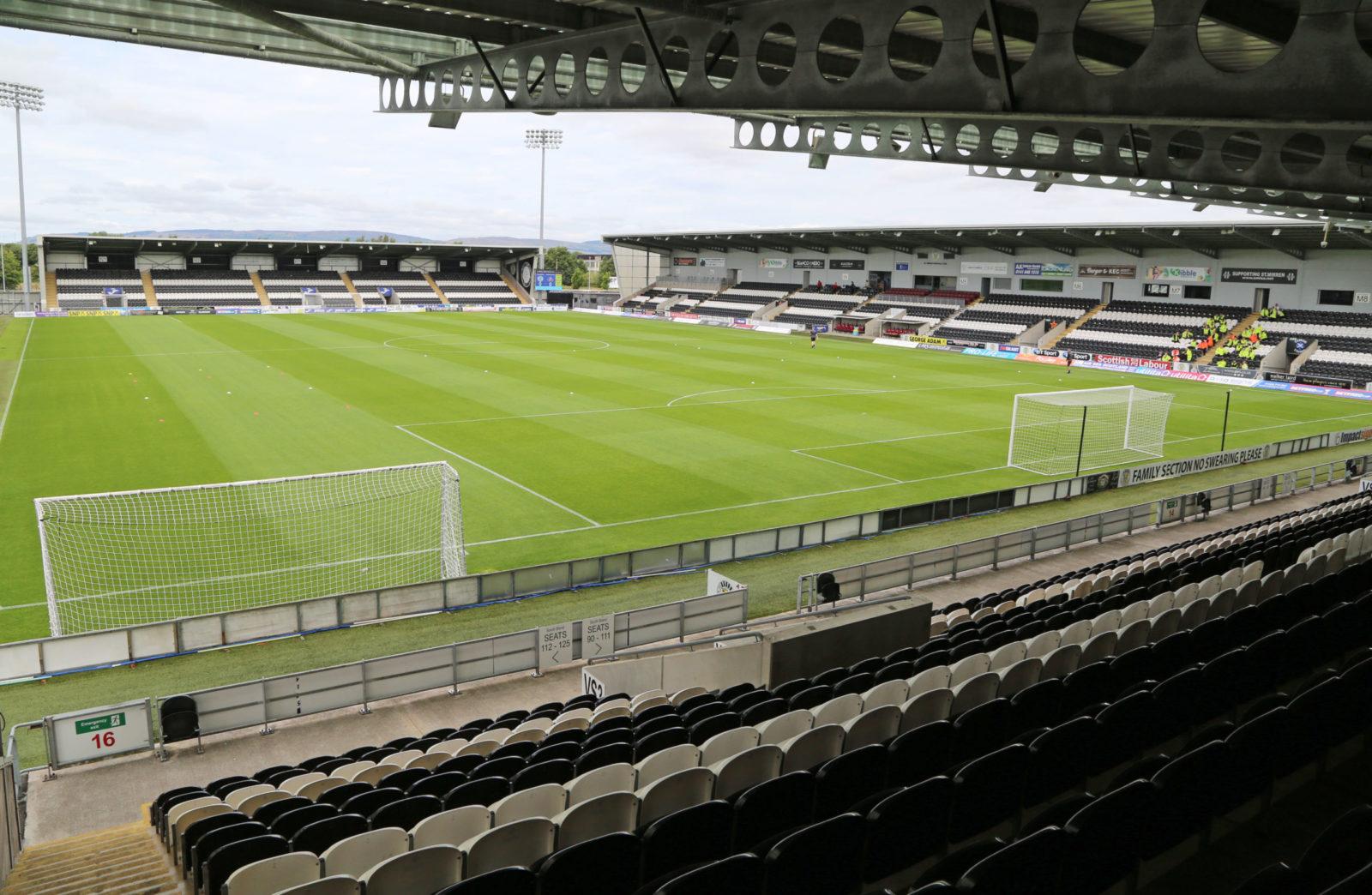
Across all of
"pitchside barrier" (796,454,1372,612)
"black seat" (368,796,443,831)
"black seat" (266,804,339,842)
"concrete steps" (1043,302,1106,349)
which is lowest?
"pitchside barrier" (796,454,1372,612)

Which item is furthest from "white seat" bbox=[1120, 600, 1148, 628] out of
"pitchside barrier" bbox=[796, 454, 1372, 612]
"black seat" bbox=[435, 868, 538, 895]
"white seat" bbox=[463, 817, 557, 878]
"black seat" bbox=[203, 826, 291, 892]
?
"black seat" bbox=[203, 826, 291, 892]

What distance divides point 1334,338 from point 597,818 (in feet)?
203

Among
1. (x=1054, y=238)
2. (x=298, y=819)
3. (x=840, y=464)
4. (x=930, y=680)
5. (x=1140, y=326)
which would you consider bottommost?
(x=840, y=464)

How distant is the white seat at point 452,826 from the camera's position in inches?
228

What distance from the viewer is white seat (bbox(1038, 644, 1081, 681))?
27.7 feet

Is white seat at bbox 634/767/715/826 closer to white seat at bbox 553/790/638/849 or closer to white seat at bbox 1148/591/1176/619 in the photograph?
white seat at bbox 553/790/638/849

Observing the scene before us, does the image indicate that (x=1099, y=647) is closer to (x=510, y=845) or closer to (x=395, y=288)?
(x=510, y=845)

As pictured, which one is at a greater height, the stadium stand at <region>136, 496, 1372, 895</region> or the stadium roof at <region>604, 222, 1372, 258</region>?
the stadium roof at <region>604, 222, 1372, 258</region>

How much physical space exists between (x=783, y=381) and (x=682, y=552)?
28931mm

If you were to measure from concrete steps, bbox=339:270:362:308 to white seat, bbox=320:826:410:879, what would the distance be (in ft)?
306

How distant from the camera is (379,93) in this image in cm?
1359

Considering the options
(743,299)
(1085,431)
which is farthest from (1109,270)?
(1085,431)

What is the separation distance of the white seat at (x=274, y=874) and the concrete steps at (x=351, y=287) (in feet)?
306

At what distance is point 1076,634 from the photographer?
9266mm
